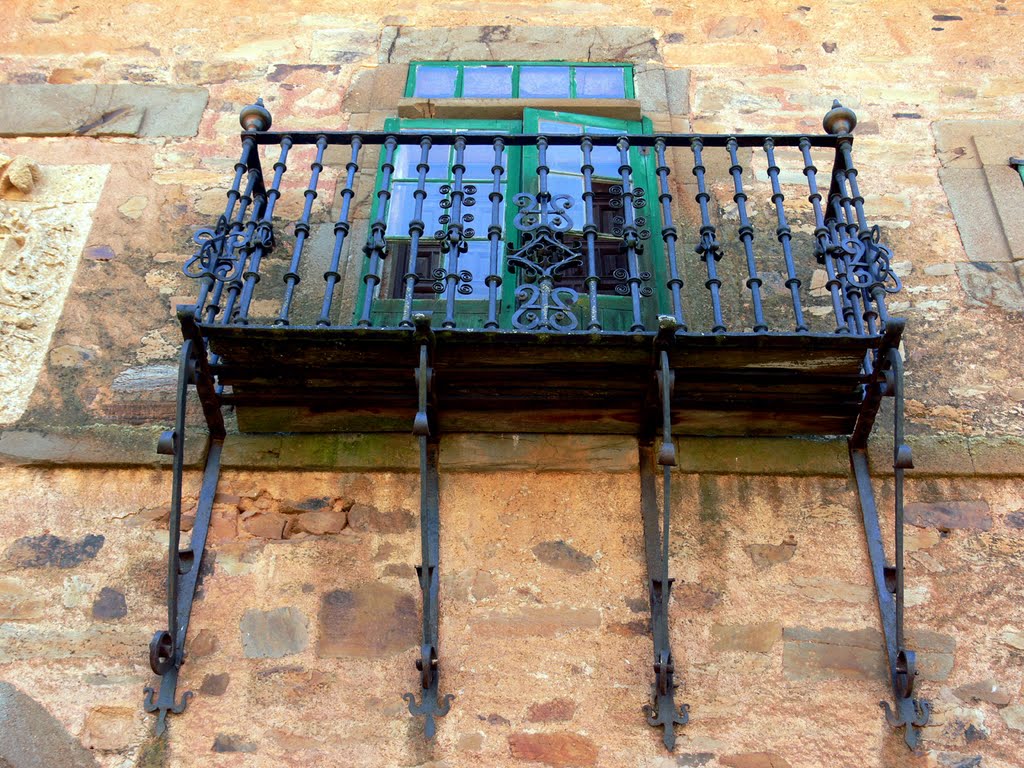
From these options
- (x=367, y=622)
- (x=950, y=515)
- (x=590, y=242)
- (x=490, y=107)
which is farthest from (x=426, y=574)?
(x=490, y=107)

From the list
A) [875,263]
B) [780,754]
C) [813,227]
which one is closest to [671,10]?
[813,227]

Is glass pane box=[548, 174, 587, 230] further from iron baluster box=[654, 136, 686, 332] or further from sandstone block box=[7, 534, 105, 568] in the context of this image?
sandstone block box=[7, 534, 105, 568]

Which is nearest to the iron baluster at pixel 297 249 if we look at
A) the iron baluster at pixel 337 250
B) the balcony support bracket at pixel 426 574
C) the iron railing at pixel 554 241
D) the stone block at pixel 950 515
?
the iron railing at pixel 554 241

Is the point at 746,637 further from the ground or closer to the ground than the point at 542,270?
closer to the ground

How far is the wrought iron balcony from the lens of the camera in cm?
399

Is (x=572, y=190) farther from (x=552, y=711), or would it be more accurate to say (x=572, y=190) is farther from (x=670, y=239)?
(x=552, y=711)

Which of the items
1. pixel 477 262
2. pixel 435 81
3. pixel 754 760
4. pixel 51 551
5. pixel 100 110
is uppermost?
pixel 435 81

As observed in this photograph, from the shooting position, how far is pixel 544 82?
6211 millimetres

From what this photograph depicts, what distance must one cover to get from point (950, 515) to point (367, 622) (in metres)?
2.06

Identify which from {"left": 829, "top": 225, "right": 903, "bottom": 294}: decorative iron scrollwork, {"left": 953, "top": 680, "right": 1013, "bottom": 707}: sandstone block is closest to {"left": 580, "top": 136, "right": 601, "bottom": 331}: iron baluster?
{"left": 829, "top": 225, "right": 903, "bottom": 294}: decorative iron scrollwork

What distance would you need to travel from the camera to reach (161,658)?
384 centimetres

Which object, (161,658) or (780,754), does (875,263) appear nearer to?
(780,754)

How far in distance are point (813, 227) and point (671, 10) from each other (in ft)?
6.01

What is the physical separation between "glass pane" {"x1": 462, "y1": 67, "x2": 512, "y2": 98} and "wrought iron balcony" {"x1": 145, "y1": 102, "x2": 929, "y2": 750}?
1.07 metres
